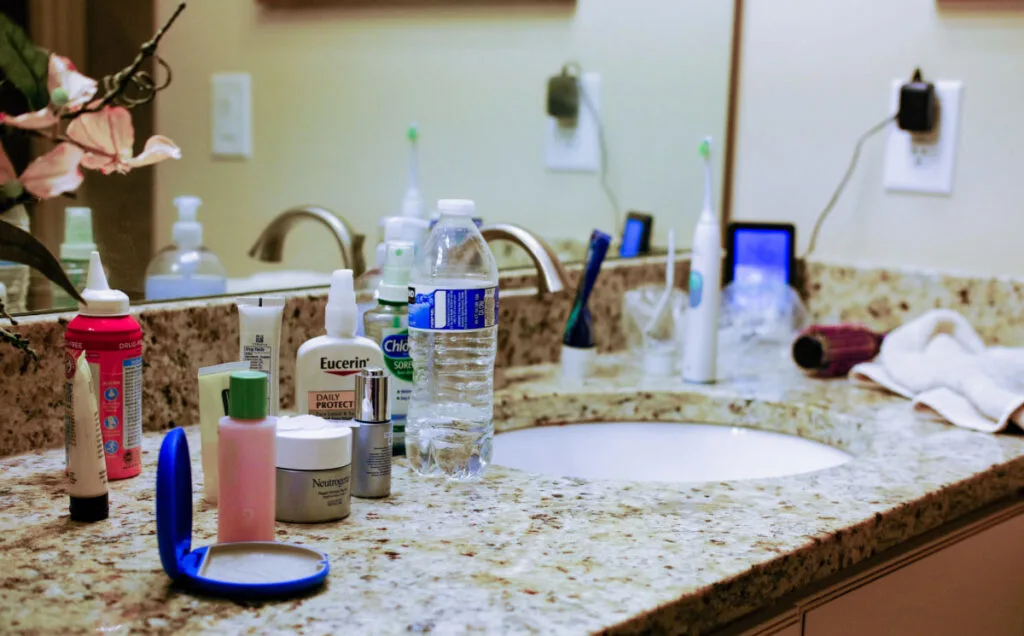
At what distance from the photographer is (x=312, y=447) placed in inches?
33.9

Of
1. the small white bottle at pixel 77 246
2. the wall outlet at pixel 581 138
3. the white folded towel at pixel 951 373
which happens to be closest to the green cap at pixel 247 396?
the small white bottle at pixel 77 246

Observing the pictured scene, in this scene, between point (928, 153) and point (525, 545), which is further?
point (928, 153)

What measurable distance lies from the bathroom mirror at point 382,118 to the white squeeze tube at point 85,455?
0.76 feet

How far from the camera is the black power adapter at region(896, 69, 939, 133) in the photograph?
1.62m

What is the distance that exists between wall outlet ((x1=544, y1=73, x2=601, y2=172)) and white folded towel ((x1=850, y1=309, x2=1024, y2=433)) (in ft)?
1.69

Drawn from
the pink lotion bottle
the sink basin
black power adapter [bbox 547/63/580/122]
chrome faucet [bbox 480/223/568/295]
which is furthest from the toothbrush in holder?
the pink lotion bottle

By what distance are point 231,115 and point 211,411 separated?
17.3 inches

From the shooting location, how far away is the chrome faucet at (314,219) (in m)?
1.25

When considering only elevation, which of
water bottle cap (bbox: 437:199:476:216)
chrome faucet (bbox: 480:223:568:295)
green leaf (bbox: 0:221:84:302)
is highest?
water bottle cap (bbox: 437:199:476:216)

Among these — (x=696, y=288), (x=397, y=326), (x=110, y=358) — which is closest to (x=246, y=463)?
(x=110, y=358)

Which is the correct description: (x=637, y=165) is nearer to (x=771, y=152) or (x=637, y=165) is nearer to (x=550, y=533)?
(x=771, y=152)

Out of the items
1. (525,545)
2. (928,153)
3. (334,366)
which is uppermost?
(928,153)

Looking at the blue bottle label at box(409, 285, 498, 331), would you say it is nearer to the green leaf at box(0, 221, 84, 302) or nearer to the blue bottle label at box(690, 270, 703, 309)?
the green leaf at box(0, 221, 84, 302)

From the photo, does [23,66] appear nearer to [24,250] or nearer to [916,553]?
[24,250]
